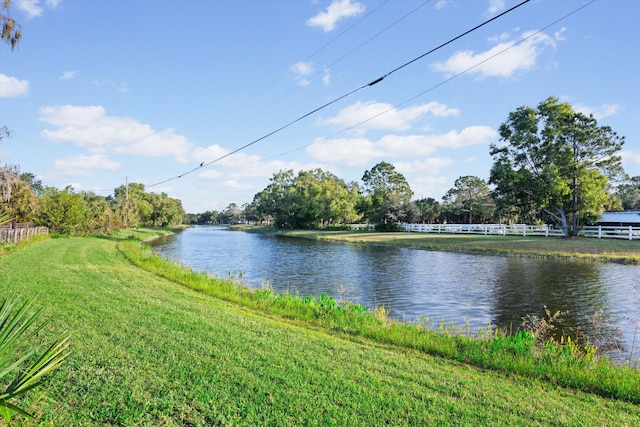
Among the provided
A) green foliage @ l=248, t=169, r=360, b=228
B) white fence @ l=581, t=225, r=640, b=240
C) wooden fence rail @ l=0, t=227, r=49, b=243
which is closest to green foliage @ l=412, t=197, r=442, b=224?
green foliage @ l=248, t=169, r=360, b=228

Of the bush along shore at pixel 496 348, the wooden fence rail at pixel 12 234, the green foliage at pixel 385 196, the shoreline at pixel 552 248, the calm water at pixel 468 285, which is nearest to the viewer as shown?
the bush along shore at pixel 496 348

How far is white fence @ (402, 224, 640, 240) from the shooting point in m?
34.1

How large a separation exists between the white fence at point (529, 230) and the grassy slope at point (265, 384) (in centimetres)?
3472

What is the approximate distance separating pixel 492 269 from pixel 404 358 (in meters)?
17.0

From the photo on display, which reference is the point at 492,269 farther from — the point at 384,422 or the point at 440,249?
the point at 384,422

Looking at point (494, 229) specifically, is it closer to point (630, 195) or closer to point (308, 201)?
point (308, 201)

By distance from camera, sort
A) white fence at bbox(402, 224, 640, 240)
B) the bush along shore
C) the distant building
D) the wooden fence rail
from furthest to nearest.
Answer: the distant building, white fence at bbox(402, 224, 640, 240), the wooden fence rail, the bush along shore

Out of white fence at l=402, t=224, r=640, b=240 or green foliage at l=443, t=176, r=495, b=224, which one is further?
green foliage at l=443, t=176, r=495, b=224

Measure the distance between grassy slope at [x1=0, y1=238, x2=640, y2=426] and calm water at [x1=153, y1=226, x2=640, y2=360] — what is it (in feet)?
14.9

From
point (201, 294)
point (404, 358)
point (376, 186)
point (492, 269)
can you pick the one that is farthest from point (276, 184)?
point (404, 358)

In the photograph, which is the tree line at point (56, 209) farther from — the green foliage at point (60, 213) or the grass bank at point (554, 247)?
the grass bank at point (554, 247)

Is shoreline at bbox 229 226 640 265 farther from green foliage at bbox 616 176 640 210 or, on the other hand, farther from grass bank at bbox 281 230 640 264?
green foliage at bbox 616 176 640 210

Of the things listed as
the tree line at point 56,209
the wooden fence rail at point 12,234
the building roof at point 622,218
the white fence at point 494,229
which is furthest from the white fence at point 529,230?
the wooden fence rail at point 12,234

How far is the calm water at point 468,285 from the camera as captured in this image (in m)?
11.8
